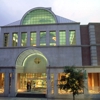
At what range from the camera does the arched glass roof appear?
27.5 m

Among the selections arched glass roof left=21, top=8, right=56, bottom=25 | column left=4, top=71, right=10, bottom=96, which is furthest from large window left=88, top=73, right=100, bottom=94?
column left=4, top=71, right=10, bottom=96

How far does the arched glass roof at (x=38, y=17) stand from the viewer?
2755cm

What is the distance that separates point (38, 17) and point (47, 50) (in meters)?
7.02

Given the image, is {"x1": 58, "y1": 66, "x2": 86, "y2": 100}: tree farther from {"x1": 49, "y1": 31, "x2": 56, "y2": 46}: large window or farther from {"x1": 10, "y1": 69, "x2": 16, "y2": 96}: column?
{"x1": 10, "y1": 69, "x2": 16, "y2": 96}: column

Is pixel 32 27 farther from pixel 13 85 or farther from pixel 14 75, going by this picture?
pixel 13 85

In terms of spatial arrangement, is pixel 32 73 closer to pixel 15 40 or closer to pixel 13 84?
pixel 13 84

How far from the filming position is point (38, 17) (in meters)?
27.8

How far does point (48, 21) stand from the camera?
27406 millimetres

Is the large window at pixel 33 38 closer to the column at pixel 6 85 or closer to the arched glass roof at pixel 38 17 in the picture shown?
the arched glass roof at pixel 38 17

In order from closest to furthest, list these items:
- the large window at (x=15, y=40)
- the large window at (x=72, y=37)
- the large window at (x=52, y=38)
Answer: the large window at (x=72, y=37)
the large window at (x=52, y=38)
the large window at (x=15, y=40)

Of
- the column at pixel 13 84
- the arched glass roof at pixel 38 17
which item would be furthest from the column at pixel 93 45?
the column at pixel 13 84

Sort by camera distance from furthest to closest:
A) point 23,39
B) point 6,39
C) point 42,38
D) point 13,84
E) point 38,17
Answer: point 6,39 → point 38,17 → point 23,39 → point 42,38 → point 13,84

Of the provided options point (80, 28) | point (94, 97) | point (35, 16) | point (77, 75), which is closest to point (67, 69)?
point (77, 75)

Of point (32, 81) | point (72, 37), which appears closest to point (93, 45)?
point (72, 37)
